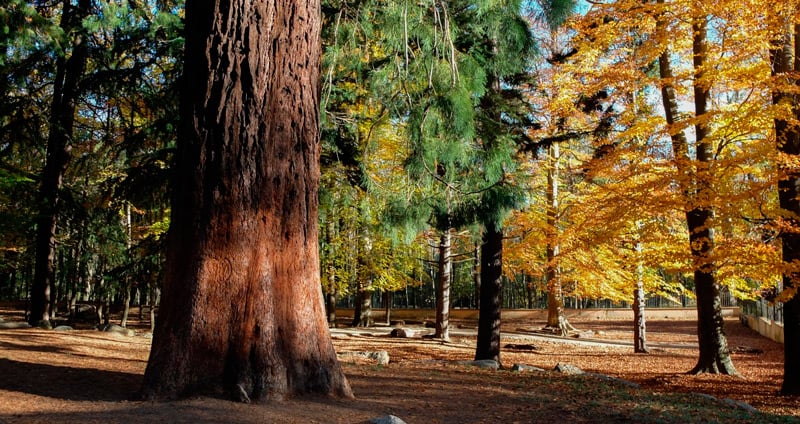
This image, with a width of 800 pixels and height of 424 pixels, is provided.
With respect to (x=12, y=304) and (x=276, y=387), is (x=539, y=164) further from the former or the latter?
(x=12, y=304)

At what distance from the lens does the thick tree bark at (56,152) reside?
11.5 m

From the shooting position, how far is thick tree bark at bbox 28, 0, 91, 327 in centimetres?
1148

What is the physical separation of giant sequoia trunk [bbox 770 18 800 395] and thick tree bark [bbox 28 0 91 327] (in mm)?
12037

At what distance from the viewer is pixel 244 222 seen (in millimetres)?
4504

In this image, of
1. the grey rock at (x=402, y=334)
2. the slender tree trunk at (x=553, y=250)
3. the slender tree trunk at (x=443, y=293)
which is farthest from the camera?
the grey rock at (x=402, y=334)

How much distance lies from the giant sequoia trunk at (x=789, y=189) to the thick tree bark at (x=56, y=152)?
39.5ft

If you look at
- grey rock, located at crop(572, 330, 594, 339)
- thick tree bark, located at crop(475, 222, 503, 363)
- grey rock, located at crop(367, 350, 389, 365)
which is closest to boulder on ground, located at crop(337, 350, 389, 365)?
grey rock, located at crop(367, 350, 389, 365)

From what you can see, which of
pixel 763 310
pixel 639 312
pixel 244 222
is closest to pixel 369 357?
pixel 244 222

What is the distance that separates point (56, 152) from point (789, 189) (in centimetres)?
1331

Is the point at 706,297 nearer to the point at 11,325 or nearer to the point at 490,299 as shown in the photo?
the point at 490,299

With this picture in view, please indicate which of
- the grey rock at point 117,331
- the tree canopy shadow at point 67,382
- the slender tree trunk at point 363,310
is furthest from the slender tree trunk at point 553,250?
the tree canopy shadow at point 67,382

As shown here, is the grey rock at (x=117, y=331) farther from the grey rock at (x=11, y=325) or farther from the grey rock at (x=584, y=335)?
the grey rock at (x=584, y=335)

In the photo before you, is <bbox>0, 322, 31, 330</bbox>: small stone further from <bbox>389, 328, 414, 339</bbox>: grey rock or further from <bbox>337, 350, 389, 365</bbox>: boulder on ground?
<bbox>389, 328, 414, 339</bbox>: grey rock

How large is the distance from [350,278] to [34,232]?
9.19 m
